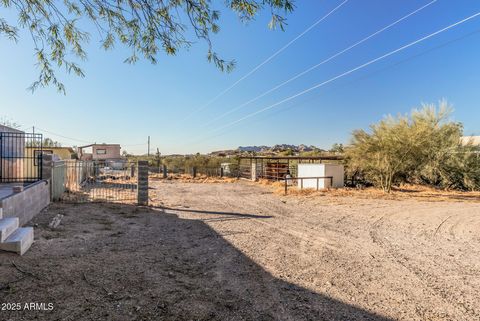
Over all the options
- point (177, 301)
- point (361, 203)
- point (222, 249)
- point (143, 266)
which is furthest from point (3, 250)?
point (361, 203)

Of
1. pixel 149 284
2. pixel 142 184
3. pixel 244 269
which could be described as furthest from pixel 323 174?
pixel 149 284

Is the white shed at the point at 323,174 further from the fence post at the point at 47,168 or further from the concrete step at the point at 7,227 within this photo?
the concrete step at the point at 7,227

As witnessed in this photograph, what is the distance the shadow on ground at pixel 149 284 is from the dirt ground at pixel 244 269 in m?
0.02

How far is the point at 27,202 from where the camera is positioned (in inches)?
305

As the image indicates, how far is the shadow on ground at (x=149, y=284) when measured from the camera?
11.0 feet

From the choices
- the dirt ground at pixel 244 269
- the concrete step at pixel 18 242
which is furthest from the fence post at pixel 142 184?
the concrete step at pixel 18 242

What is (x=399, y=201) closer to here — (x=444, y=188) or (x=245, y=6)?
(x=444, y=188)

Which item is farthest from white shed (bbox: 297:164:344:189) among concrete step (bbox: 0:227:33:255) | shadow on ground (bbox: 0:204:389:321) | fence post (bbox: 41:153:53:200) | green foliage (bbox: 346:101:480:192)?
concrete step (bbox: 0:227:33:255)

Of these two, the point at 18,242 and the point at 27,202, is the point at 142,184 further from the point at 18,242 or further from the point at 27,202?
the point at 18,242

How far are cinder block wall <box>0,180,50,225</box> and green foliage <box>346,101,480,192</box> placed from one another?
52.1 feet

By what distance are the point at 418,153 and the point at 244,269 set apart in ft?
55.1

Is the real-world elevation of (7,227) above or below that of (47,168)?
below

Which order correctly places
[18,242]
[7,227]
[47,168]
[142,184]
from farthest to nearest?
[142,184]
[47,168]
[7,227]
[18,242]

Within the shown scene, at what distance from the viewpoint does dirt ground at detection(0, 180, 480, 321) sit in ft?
11.4
